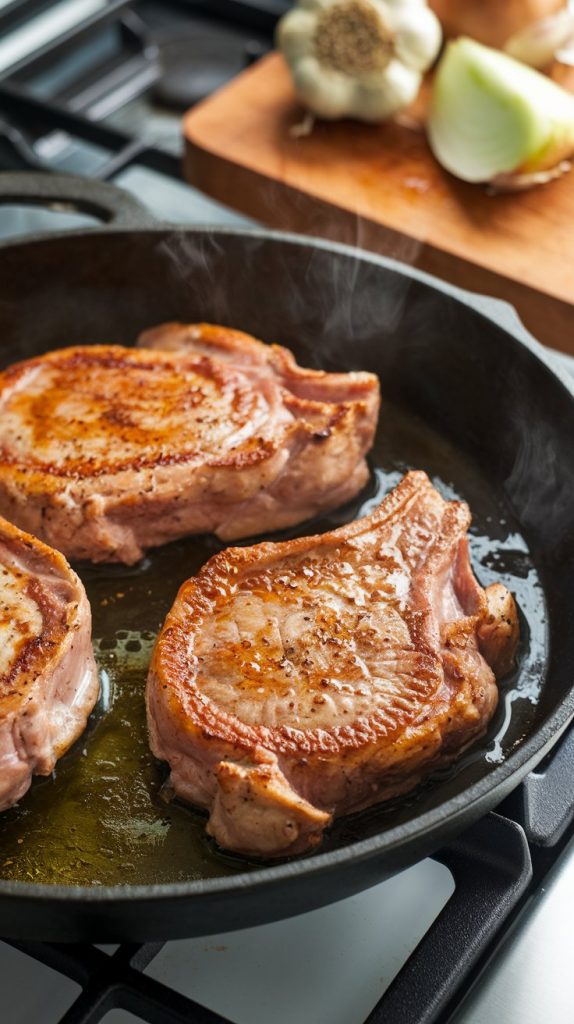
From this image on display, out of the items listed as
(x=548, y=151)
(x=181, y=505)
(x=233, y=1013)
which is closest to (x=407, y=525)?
(x=181, y=505)

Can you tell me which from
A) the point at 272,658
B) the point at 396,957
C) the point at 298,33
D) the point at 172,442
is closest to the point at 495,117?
the point at 298,33

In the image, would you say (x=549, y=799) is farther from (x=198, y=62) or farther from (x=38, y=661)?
(x=198, y=62)

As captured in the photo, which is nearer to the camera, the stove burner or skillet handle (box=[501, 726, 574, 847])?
skillet handle (box=[501, 726, 574, 847])

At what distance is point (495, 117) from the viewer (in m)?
2.95

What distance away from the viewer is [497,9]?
10.6 feet

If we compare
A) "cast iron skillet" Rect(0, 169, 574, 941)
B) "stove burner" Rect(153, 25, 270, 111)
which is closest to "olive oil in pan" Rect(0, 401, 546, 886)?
"cast iron skillet" Rect(0, 169, 574, 941)

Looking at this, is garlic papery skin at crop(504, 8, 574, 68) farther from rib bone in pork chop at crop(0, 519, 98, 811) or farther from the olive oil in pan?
rib bone in pork chop at crop(0, 519, 98, 811)

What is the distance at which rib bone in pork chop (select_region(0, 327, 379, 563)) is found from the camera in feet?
7.42

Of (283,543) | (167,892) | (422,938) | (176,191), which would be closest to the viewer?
(167,892)

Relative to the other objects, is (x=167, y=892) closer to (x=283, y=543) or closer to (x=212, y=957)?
(x=212, y=957)

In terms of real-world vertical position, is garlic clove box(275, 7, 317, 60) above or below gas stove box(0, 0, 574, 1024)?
above

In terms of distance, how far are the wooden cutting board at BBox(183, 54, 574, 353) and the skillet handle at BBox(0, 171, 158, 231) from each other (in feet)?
1.39

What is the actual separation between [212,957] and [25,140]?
2467mm

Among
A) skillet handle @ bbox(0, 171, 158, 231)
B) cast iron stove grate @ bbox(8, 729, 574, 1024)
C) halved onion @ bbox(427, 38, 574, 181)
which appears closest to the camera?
cast iron stove grate @ bbox(8, 729, 574, 1024)
